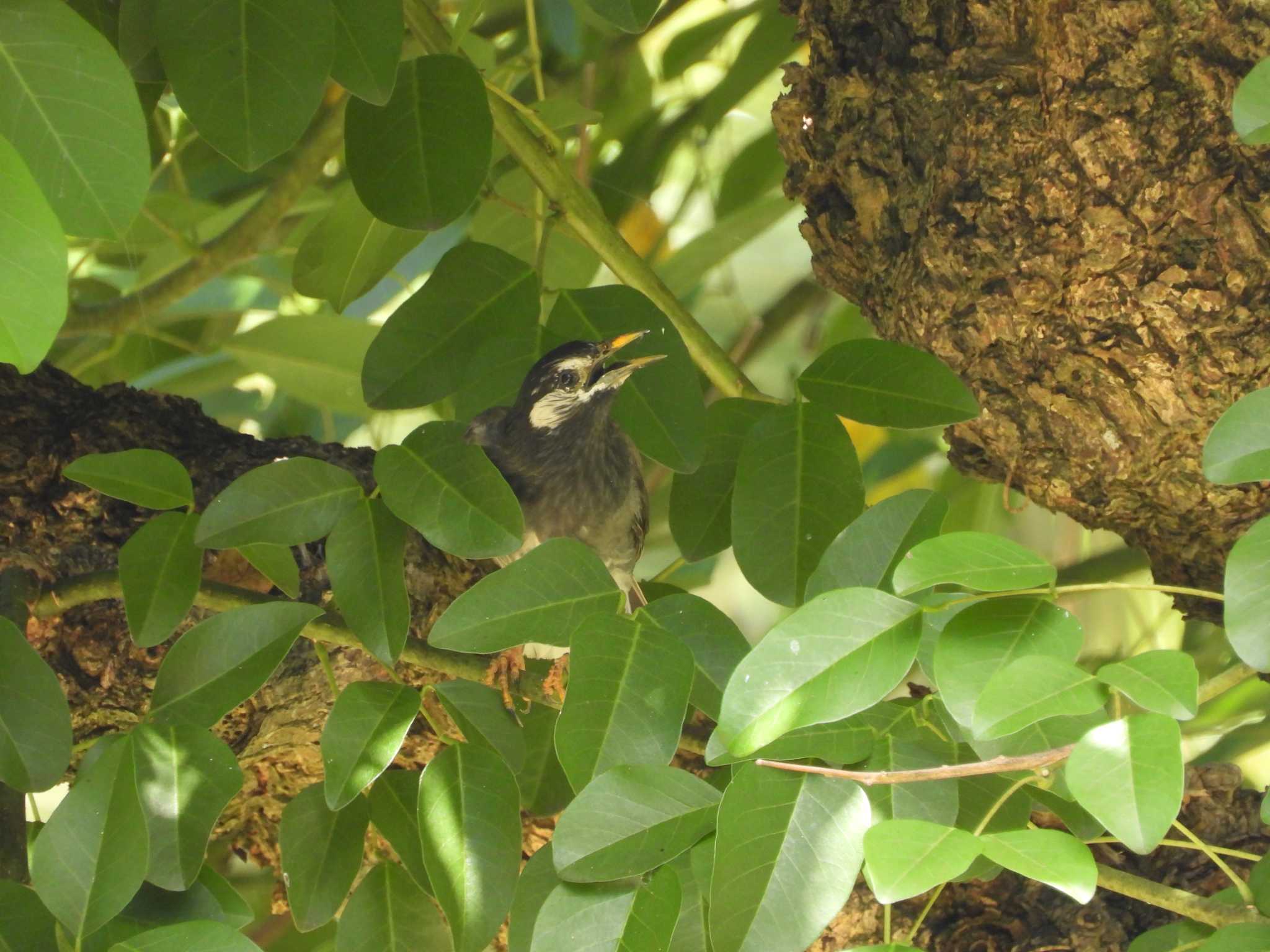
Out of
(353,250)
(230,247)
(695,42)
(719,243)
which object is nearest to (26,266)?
(353,250)

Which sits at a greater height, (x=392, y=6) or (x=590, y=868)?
(x=392, y=6)

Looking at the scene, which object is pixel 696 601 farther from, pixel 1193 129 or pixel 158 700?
pixel 1193 129

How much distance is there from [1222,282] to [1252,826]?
0.66 meters

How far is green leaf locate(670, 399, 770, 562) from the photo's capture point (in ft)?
4.95

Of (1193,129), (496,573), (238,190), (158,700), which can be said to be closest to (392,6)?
(496,573)

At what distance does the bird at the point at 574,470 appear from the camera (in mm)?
2158

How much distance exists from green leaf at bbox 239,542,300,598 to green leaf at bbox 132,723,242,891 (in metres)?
0.27

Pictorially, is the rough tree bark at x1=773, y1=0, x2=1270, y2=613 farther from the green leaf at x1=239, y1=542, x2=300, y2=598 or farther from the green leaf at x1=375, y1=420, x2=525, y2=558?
the green leaf at x1=239, y1=542, x2=300, y2=598

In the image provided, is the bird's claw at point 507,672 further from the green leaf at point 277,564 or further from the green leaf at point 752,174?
the green leaf at point 752,174

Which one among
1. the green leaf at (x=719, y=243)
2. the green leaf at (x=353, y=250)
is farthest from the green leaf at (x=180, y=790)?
the green leaf at (x=719, y=243)

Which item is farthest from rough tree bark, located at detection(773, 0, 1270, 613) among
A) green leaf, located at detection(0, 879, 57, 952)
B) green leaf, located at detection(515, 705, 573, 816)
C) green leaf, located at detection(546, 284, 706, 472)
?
green leaf, located at detection(0, 879, 57, 952)

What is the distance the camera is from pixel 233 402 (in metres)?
2.76

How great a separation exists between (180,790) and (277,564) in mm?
343

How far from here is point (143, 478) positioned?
1.23 metres
